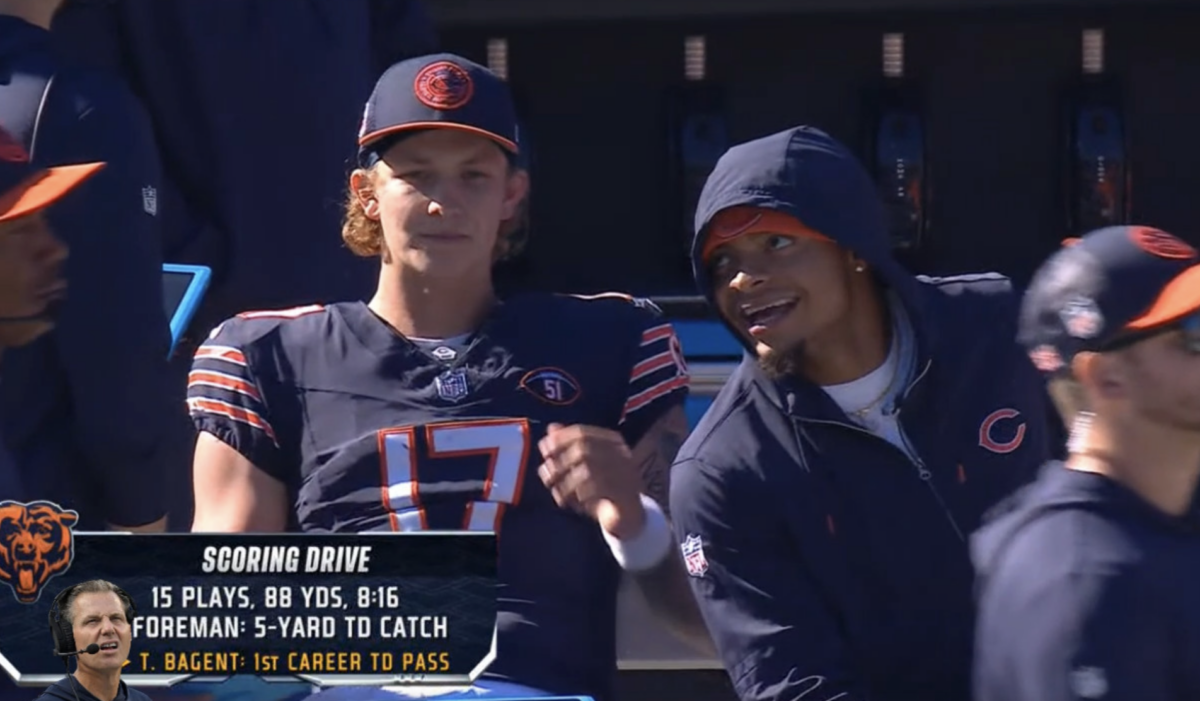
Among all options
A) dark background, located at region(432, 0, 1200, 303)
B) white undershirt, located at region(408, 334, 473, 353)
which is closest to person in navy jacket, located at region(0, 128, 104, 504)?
white undershirt, located at region(408, 334, 473, 353)

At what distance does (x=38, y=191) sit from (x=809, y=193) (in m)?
0.96

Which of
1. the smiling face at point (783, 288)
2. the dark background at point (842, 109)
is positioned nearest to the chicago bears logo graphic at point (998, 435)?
the smiling face at point (783, 288)

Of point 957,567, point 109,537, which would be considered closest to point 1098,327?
point 957,567

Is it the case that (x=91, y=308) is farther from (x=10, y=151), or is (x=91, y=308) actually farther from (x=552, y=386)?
(x=552, y=386)

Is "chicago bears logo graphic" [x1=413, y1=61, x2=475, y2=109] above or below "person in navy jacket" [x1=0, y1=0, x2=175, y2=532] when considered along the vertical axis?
above

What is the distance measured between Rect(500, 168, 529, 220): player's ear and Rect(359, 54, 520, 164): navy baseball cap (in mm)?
51

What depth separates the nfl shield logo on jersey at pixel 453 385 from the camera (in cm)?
331

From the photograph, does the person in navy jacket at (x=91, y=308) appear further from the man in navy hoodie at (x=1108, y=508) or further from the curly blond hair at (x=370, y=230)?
the man in navy hoodie at (x=1108, y=508)

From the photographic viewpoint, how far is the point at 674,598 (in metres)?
3.39

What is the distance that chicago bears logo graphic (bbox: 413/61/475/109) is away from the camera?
336 centimetres

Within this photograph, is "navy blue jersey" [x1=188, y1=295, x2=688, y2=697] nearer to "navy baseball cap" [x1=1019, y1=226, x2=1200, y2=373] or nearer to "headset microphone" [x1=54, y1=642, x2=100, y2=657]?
"headset microphone" [x1=54, y1=642, x2=100, y2=657]

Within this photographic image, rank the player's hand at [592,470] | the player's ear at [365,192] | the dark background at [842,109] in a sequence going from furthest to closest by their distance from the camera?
the dark background at [842,109] < the player's ear at [365,192] < the player's hand at [592,470]

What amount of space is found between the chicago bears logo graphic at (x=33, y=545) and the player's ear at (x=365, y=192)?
1.93 feet

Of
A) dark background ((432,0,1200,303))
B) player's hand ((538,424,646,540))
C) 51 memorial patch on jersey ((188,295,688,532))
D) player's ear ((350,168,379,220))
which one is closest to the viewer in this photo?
player's hand ((538,424,646,540))
